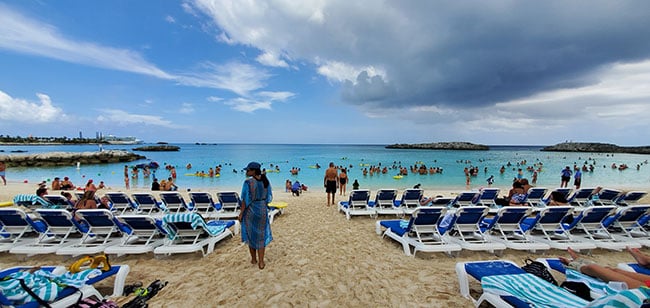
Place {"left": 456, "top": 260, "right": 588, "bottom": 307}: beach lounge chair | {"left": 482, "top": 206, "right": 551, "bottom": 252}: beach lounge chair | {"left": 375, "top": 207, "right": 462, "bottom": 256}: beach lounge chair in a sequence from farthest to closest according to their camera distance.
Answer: {"left": 482, "top": 206, "right": 551, "bottom": 252}: beach lounge chair, {"left": 375, "top": 207, "right": 462, "bottom": 256}: beach lounge chair, {"left": 456, "top": 260, "right": 588, "bottom": 307}: beach lounge chair

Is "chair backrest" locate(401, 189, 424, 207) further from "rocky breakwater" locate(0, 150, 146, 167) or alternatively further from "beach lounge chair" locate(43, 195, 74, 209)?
"rocky breakwater" locate(0, 150, 146, 167)

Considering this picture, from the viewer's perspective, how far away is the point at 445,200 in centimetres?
727

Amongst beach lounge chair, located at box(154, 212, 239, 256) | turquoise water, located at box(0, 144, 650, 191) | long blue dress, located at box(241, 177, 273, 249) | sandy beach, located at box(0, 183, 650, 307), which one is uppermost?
long blue dress, located at box(241, 177, 273, 249)

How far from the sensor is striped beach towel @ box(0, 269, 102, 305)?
239 cm

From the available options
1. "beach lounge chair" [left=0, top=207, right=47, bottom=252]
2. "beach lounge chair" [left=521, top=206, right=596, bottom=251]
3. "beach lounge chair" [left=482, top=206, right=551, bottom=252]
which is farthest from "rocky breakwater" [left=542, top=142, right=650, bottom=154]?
"beach lounge chair" [left=0, top=207, right=47, bottom=252]

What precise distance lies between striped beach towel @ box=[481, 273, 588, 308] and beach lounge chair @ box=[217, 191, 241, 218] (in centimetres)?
624

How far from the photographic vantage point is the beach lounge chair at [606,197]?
7.92 m

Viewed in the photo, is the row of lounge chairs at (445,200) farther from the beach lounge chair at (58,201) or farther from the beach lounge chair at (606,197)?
the beach lounge chair at (58,201)

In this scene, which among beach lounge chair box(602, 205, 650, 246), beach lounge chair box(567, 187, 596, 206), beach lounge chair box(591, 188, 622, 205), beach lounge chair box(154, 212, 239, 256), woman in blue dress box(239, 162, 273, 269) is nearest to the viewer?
woman in blue dress box(239, 162, 273, 269)

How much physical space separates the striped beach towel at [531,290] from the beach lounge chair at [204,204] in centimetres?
678

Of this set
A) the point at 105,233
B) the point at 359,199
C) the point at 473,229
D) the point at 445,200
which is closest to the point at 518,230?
the point at 473,229

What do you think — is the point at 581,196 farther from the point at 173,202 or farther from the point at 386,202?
the point at 173,202

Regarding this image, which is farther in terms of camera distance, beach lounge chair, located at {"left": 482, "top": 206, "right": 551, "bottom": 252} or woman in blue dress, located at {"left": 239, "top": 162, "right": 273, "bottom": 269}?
beach lounge chair, located at {"left": 482, "top": 206, "right": 551, "bottom": 252}

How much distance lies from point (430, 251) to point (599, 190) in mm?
7740
